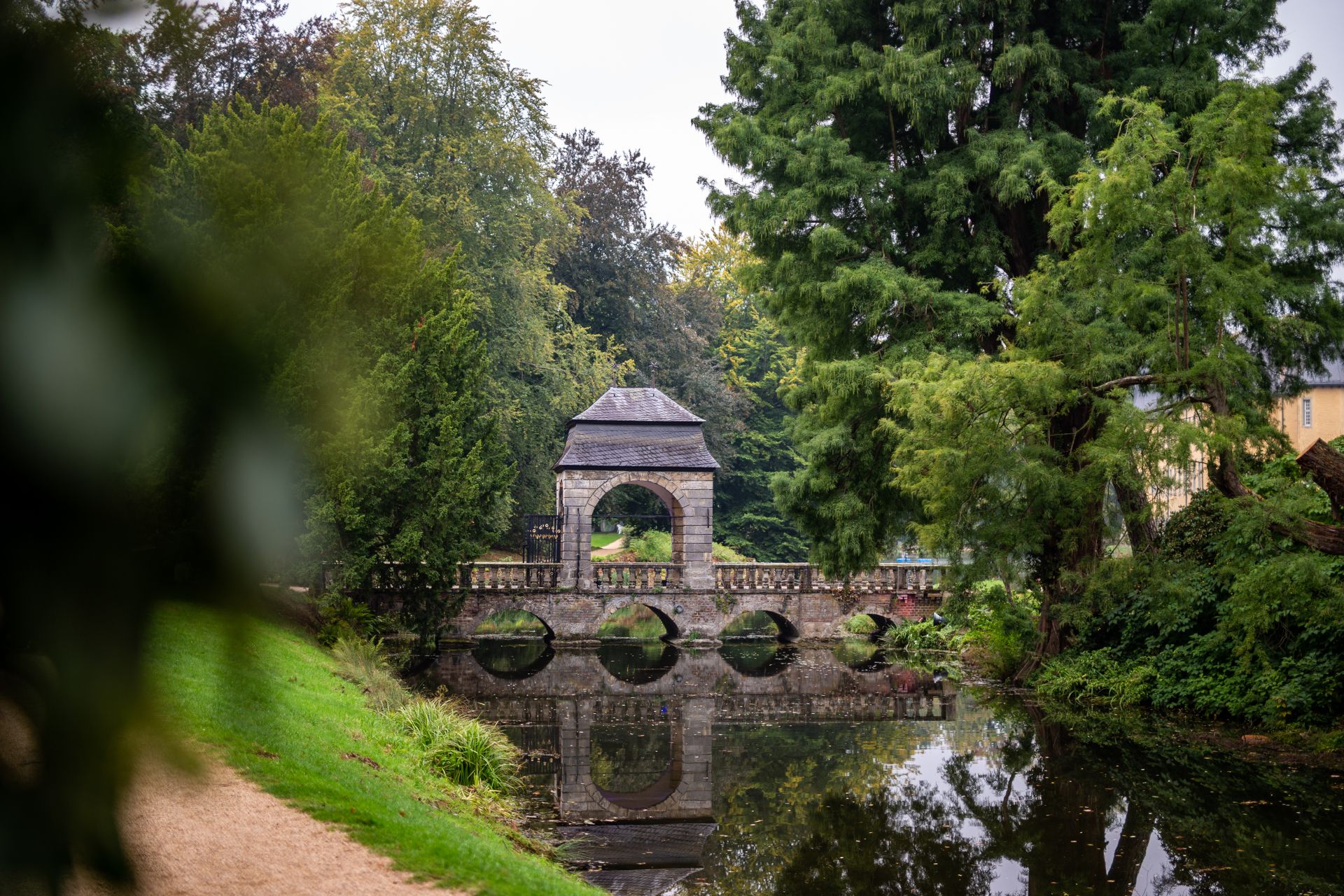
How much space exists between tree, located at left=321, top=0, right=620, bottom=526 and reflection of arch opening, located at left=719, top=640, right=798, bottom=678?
757 cm

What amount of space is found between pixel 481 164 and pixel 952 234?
48.6 feet

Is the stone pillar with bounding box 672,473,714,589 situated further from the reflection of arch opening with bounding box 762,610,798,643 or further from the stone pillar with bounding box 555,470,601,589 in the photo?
the stone pillar with bounding box 555,470,601,589

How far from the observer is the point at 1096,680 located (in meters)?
15.1

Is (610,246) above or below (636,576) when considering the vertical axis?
above

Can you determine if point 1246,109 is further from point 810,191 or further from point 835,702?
point 835,702

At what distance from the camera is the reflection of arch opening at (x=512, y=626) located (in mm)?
26686

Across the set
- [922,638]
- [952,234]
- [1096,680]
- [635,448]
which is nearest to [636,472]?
[635,448]

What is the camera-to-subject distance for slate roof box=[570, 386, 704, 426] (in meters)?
25.2

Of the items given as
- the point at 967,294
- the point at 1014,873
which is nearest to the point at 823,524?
the point at 967,294

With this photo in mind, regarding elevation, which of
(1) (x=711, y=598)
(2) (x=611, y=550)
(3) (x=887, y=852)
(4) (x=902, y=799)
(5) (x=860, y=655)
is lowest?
(3) (x=887, y=852)

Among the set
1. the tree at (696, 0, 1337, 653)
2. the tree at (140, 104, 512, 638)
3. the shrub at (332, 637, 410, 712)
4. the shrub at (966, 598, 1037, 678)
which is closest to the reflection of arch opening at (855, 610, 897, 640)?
the shrub at (966, 598, 1037, 678)

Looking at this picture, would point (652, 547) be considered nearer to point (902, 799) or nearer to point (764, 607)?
point (764, 607)

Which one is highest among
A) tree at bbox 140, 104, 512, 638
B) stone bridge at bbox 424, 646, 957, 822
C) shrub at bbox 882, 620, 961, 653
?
tree at bbox 140, 104, 512, 638

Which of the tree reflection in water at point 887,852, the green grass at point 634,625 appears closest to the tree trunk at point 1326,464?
the tree reflection in water at point 887,852
